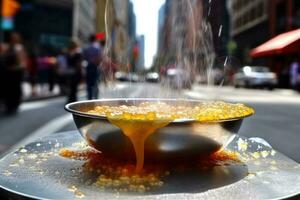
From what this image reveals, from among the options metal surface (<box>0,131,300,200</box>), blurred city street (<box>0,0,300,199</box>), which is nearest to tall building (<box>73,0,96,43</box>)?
blurred city street (<box>0,0,300,199</box>)

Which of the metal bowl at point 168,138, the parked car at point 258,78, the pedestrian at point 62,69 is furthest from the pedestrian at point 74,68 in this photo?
the parked car at point 258,78

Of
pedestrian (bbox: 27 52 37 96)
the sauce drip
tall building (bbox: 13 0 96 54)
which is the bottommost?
pedestrian (bbox: 27 52 37 96)

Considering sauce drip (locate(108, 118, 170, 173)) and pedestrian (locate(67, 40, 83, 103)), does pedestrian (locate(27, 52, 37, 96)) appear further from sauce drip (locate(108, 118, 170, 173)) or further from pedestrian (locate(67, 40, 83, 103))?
sauce drip (locate(108, 118, 170, 173))

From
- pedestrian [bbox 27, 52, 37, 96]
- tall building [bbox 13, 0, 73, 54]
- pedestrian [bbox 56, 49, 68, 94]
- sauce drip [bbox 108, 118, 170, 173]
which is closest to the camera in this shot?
sauce drip [bbox 108, 118, 170, 173]

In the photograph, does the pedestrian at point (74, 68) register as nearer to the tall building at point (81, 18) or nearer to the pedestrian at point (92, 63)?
the pedestrian at point (92, 63)

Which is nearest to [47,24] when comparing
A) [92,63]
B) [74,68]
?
[74,68]

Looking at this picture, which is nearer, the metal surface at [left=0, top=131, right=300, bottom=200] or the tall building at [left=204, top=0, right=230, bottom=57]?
the metal surface at [left=0, top=131, right=300, bottom=200]

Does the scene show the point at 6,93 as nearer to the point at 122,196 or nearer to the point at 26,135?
the point at 26,135
